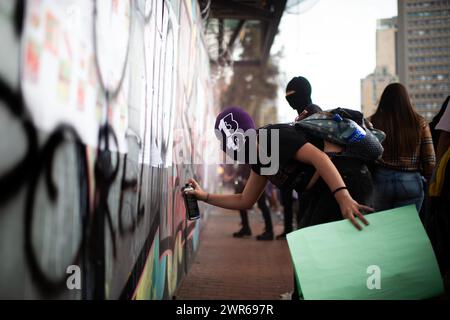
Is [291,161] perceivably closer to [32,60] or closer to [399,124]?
[32,60]

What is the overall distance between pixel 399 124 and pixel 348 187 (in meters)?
1.43

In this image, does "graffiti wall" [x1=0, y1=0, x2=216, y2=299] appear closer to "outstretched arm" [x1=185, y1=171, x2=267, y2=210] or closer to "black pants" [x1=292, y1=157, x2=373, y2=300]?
"outstretched arm" [x1=185, y1=171, x2=267, y2=210]

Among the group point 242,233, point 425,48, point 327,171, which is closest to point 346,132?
point 327,171

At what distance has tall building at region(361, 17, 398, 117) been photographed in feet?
27.2

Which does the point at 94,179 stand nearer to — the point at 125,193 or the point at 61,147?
the point at 61,147

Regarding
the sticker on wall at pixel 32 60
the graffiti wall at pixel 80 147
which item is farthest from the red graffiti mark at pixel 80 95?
the sticker on wall at pixel 32 60

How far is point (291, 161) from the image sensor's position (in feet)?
6.88

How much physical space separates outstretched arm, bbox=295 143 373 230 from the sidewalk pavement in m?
2.29

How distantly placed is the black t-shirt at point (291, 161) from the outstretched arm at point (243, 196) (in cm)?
12

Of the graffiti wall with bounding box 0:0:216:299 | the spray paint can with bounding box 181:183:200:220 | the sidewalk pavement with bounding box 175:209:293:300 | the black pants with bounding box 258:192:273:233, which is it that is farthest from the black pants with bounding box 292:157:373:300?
the black pants with bounding box 258:192:273:233

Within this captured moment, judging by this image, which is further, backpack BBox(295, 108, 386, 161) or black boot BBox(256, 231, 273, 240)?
black boot BBox(256, 231, 273, 240)

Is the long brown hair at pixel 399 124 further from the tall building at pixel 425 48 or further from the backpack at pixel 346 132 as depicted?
the tall building at pixel 425 48

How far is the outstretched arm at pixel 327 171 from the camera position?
1.77m

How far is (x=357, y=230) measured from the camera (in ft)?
5.35
